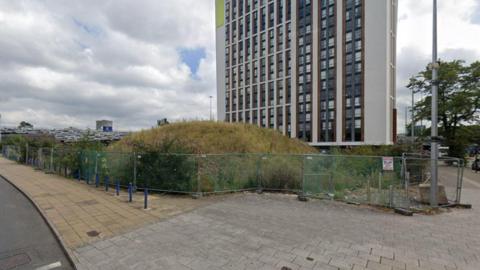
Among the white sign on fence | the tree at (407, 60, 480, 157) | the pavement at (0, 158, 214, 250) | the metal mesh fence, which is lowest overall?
the pavement at (0, 158, 214, 250)

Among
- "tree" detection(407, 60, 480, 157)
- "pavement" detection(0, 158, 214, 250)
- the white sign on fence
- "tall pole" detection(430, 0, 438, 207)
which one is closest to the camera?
"pavement" detection(0, 158, 214, 250)

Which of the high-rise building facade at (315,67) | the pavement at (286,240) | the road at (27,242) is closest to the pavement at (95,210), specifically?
the pavement at (286,240)

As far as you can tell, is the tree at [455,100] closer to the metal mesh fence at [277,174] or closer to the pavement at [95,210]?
the metal mesh fence at [277,174]

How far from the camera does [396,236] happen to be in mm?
5242

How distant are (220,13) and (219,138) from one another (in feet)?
205

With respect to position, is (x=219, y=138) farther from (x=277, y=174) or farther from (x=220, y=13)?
(x=220, y=13)

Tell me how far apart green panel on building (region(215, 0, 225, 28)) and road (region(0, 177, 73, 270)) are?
69624mm

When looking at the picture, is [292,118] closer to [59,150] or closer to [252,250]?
[59,150]

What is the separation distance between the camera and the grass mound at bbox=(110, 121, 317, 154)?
1653 centimetres

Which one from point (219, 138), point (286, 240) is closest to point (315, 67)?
point (219, 138)

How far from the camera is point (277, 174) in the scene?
10.1 m

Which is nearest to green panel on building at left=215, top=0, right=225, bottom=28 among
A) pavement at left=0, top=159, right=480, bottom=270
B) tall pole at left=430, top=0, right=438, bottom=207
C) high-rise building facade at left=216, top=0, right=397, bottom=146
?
high-rise building facade at left=216, top=0, right=397, bottom=146

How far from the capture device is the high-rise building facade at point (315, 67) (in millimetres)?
43344

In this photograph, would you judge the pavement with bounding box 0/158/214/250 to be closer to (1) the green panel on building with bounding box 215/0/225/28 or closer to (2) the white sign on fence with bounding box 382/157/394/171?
(2) the white sign on fence with bounding box 382/157/394/171
